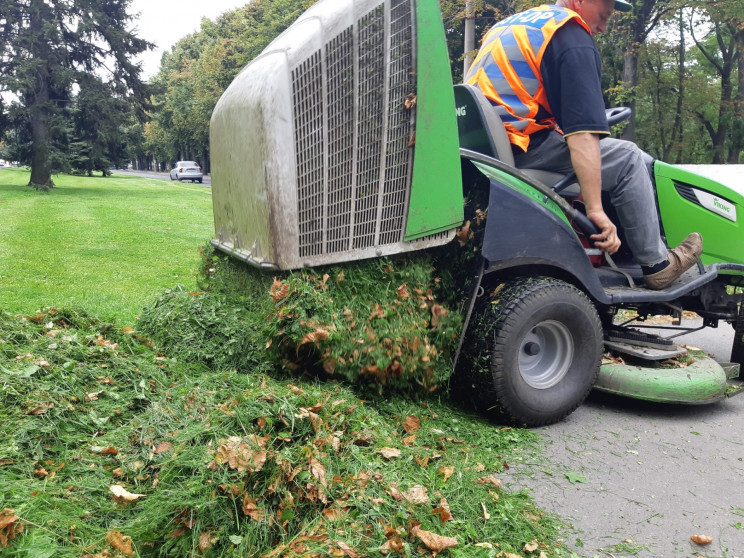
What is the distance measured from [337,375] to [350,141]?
1.12m

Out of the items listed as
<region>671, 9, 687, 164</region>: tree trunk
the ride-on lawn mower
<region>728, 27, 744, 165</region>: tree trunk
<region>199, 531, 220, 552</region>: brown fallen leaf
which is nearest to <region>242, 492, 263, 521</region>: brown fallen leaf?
<region>199, 531, 220, 552</region>: brown fallen leaf

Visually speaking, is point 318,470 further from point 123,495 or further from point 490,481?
point 490,481

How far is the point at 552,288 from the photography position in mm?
3361

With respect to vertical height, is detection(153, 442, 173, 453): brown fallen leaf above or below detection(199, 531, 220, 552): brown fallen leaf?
above

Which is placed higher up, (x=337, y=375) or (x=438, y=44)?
(x=438, y=44)

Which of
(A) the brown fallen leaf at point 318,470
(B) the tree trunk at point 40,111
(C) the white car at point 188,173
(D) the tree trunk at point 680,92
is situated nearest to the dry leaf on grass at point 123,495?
(A) the brown fallen leaf at point 318,470

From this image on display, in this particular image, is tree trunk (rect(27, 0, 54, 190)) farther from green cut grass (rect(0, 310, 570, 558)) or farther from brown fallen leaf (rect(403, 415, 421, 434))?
brown fallen leaf (rect(403, 415, 421, 434))

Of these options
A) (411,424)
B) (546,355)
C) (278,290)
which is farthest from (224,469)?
(546,355)

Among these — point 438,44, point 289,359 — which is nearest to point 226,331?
point 289,359

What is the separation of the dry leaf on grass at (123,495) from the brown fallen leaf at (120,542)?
0.51 ft

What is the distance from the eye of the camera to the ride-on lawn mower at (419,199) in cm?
282

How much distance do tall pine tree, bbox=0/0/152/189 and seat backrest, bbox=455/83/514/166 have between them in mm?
22670

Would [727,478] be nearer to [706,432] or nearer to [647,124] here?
[706,432]

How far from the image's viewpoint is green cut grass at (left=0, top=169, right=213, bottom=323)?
5902mm
